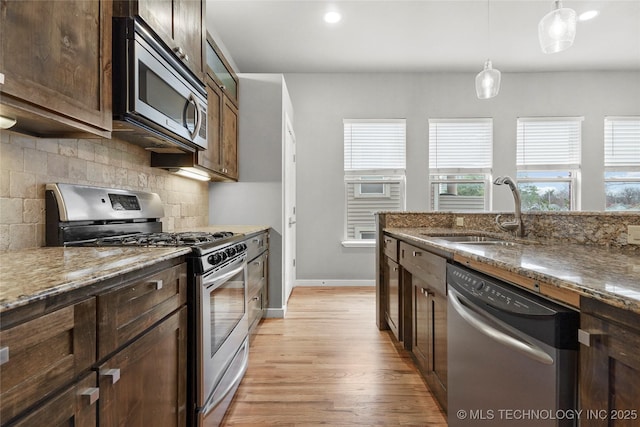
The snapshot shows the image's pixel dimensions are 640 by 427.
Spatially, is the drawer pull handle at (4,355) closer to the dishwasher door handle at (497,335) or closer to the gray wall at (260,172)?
the dishwasher door handle at (497,335)

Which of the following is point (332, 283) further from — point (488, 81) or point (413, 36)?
point (413, 36)

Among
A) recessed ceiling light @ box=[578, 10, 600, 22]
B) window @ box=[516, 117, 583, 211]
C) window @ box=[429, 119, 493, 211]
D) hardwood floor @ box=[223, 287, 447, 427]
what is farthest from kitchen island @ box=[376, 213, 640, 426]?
window @ box=[516, 117, 583, 211]

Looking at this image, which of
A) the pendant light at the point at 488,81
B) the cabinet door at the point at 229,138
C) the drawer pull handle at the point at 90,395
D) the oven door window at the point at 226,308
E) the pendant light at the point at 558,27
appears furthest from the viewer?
the cabinet door at the point at 229,138

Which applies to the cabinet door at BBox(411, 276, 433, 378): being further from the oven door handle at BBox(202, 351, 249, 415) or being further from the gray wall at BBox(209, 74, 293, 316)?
the gray wall at BBox(209, 74, 293, 316)

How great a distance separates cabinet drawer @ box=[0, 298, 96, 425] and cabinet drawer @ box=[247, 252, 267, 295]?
1.56 metres

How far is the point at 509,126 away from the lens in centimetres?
451

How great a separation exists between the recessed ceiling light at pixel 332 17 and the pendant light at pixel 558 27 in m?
1.85

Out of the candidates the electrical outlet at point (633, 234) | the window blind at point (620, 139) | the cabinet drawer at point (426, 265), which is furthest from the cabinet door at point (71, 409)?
the window blind at point (620, 139)

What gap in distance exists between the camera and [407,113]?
4512 mm

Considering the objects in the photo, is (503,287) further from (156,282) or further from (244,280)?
(244,280)

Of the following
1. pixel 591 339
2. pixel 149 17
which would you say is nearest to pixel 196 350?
pixel 591 339

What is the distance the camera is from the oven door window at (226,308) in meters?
1.51

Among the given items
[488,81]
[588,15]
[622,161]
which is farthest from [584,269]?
[622,161]

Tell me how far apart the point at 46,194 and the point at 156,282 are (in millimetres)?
755
